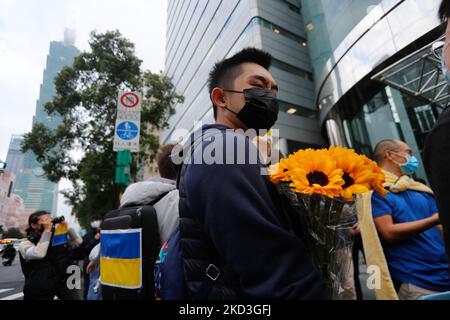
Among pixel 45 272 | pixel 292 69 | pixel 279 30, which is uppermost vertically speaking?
pixel 279 30

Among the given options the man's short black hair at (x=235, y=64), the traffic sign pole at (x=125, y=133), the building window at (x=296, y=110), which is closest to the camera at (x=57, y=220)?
the traffic sign pole at (x=125, y=133)

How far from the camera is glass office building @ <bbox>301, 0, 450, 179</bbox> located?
6.43 m

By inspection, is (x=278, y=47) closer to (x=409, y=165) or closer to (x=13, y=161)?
(x=409, y=165)

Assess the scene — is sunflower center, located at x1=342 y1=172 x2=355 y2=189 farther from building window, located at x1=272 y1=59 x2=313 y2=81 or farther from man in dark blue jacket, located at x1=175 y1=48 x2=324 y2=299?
building window, located at x1=272 y1=59 x2=313 y2=81

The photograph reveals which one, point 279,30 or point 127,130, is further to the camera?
point 279,30

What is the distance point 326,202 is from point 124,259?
56.2 inches

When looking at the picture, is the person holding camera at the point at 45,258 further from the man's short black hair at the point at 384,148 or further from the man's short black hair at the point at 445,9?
the man's short black hair at the point at 445,9

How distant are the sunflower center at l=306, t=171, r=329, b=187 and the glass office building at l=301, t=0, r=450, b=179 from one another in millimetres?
6310

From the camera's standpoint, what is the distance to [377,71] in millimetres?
8383

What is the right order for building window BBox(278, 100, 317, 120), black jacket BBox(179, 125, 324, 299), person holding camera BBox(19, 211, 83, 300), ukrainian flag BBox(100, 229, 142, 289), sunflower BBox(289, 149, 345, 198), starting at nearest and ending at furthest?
black jacket BBox(179, 125, 324, 299)
sunflower BBox(289, 149, 345, 198)
ukrainian flag BBox(100, 229, 142, 289)
person holding camera BBox(19, 211, 83, 300)
building window BBox(278, 100, 317, 120)

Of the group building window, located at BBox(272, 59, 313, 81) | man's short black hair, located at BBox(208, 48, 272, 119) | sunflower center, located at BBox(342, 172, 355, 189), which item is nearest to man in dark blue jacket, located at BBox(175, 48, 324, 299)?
sunflower center, located at BBox(342, 172, 355, 189)

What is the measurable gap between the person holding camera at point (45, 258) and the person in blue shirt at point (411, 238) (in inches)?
158

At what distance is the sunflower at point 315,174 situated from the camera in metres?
0.91

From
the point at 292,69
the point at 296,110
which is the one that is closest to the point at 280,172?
the point at 296,110
